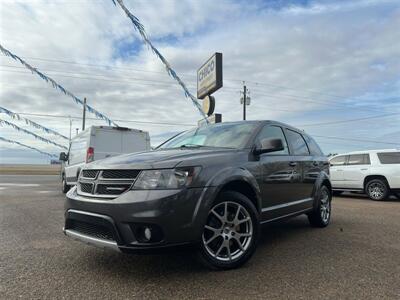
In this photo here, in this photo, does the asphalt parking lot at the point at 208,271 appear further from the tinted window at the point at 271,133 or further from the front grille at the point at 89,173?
the tinted window at the point at 271,133

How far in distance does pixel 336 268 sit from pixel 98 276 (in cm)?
242

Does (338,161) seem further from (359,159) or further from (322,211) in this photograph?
(322,211)


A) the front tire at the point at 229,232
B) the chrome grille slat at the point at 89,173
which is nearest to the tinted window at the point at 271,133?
the front tire at the point at 229,232

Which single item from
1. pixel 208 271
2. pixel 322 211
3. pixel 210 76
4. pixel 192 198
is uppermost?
pixel 210 76

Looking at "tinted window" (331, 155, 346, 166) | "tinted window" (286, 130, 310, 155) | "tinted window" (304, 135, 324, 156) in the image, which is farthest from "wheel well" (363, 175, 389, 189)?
"tinted window" (286, 130, 310, 155)

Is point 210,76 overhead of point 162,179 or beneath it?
overhead

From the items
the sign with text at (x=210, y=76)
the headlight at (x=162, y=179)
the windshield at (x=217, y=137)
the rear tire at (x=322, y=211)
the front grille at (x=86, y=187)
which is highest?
the sign with text at (x=210, y=76)

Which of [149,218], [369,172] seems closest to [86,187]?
[149,218]

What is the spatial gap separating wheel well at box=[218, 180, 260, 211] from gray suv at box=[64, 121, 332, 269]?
0.5 inches

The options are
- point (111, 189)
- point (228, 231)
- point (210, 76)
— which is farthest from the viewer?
Answer: point (210, 76)

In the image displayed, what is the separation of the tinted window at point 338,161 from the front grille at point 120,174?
37.2ft

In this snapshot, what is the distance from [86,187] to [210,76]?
466 inches

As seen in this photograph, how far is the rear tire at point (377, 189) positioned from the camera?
11.7 metres

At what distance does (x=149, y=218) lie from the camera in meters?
3.18
